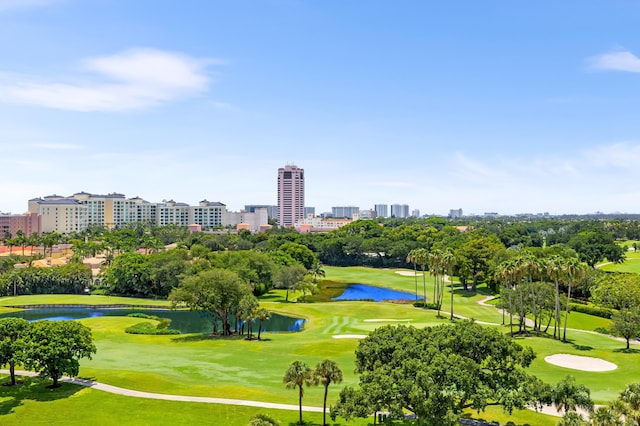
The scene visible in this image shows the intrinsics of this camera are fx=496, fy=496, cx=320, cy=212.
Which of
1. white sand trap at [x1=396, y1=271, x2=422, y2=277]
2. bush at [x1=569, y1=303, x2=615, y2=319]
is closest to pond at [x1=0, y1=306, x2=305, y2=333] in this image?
bush at [x1=569, y1=303, x2=615, y2=319]

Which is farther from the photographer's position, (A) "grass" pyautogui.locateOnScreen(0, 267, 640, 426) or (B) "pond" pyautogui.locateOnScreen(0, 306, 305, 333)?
(B) "pond" pyautogui.locateOnScreen(0, 306, 305, 333)

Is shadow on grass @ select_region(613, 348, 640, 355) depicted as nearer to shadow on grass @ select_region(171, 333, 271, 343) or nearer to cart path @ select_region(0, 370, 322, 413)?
cart path @ select_region(0, 370, 322, 413)

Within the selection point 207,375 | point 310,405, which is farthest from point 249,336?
point 310,405

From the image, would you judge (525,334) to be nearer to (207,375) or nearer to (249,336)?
(249,336)

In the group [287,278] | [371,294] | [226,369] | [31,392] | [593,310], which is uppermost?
[287,278]

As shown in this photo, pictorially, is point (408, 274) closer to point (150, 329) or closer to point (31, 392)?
point (150, 329)

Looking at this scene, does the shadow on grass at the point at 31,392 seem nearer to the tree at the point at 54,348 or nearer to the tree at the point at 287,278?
the tree at the point at 54,348

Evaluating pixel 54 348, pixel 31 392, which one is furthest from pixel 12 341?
Result: pixel 31 392
